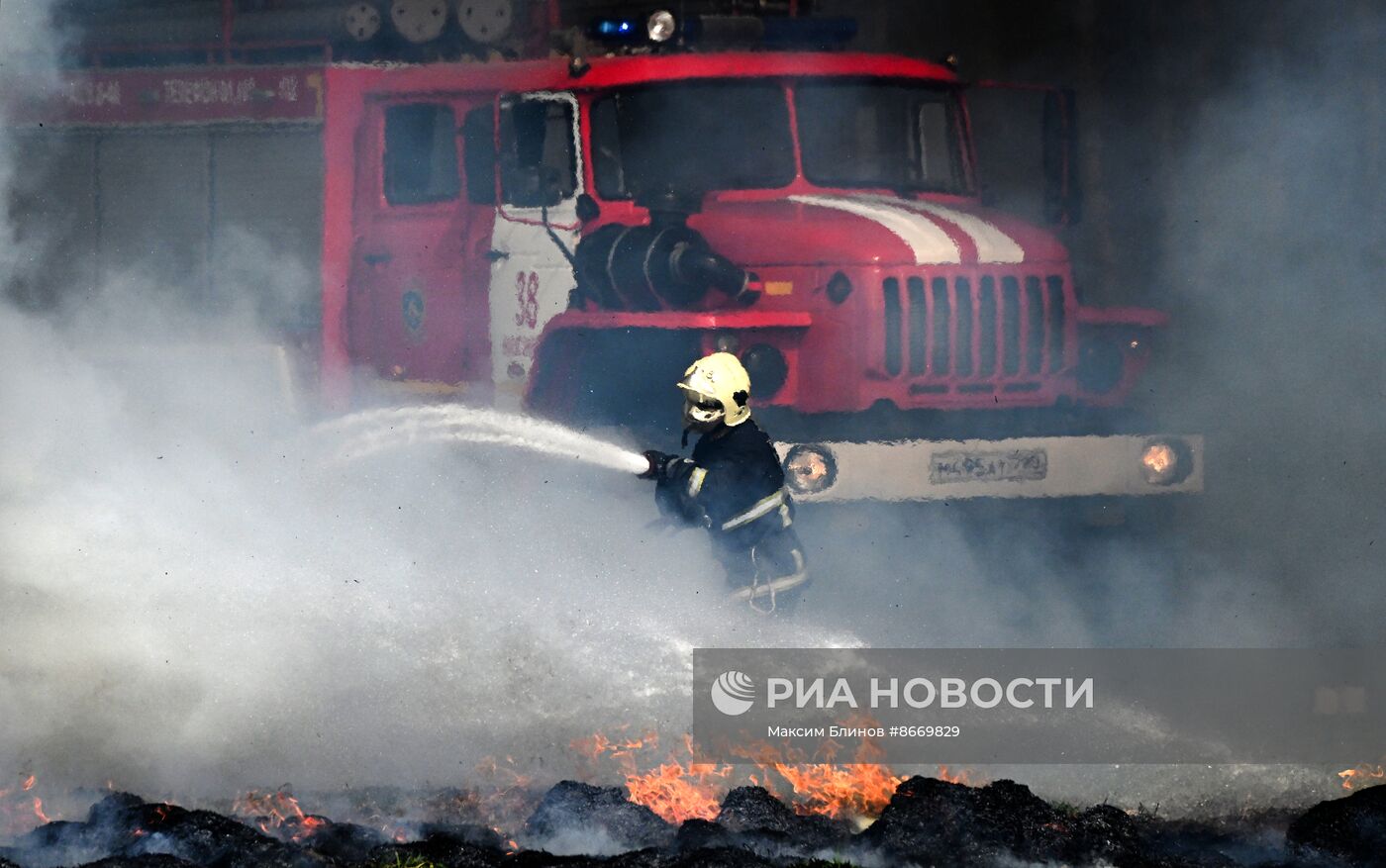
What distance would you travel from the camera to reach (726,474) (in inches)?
282

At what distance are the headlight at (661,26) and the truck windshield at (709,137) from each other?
243 mm

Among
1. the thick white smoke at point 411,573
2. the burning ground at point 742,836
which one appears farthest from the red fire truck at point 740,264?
the burning ground at point 742,836

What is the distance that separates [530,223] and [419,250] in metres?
0.81

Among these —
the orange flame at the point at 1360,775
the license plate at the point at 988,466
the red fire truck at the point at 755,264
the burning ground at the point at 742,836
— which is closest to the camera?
the burning ground at the point at 742,836

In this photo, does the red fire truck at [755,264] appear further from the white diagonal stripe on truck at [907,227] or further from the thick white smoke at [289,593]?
the thick white smoke at [289,593]

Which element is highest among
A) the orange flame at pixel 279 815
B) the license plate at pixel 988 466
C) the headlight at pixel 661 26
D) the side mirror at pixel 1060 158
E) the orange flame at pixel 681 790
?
the headlight at pixel 661 26

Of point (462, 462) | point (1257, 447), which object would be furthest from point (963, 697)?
point (1257, 447)

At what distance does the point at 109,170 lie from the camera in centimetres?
1145

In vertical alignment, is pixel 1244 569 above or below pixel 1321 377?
below

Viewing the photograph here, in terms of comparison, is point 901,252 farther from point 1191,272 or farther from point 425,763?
point 1191,272

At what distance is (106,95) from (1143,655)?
7253 mm

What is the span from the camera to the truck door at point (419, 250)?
9641 mm

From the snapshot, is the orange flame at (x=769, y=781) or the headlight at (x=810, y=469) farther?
the headlight at (x=810, y=469)

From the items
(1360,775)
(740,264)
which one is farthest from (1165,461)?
(740,264)
